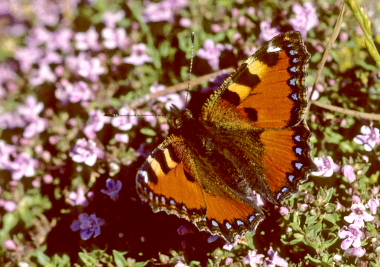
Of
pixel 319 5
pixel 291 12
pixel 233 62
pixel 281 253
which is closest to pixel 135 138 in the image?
pixel 233 62

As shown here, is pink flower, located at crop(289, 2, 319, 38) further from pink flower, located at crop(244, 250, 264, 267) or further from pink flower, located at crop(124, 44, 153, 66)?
pink flower, located at crop(244, 250, 264, 267)

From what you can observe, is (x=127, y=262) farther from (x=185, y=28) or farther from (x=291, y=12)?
(x=291, y=12)

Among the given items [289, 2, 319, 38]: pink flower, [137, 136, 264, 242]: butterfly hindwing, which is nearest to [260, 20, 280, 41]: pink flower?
[289, 2, 319, 38]: pink flower

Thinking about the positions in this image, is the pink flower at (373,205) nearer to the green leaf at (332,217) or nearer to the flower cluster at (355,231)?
the flower cluster at (355,231)

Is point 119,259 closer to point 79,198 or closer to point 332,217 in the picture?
point 79,198

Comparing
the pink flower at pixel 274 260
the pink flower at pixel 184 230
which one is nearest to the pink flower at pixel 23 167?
the pink flower at pixel 184 230
